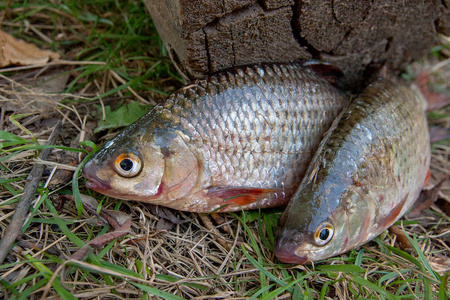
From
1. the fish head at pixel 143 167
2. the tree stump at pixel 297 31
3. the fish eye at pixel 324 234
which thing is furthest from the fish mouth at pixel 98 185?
the fish eye at pixel 324 234

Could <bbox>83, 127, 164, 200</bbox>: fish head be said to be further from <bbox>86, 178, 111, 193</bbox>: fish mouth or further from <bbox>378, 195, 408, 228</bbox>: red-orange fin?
<bbox>378, 195, 408, 228</bbox>: red-orange fin

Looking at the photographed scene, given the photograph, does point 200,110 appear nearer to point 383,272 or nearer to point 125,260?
point 125,260

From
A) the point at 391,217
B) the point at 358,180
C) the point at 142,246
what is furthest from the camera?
the point at 391,217

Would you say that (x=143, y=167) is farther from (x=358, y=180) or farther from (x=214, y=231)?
(x=358, y=180)

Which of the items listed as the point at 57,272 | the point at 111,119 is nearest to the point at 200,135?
the point at 111,119

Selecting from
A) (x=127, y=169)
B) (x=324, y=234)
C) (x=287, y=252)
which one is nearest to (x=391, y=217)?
(x=324, y=234)

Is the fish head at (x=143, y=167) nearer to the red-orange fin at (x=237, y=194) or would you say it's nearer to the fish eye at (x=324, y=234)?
the red-orange fin at (x=237, y=194)

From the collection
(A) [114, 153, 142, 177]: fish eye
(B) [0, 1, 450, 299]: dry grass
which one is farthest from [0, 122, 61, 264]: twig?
(A) [114, 153, 142, 177]: fish eye
